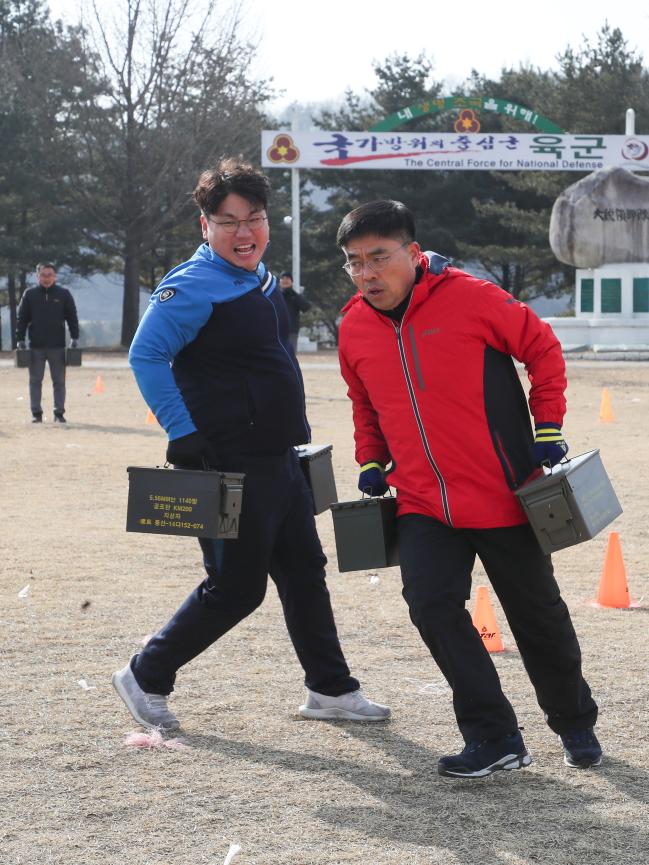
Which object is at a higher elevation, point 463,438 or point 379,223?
point 379,223

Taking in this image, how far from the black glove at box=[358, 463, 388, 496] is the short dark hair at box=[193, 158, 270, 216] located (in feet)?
2.98

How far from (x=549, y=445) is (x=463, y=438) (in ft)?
0.84

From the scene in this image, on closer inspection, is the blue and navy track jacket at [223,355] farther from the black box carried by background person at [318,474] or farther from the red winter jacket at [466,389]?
the red winter jacket at [466,389]

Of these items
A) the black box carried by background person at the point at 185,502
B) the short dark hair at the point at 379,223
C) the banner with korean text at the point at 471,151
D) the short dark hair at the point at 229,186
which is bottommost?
the black box carried by background person at the point at 185,502

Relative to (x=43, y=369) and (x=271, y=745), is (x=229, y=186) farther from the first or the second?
(x=43, y=369)

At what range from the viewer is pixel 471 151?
Answer: 121 ft

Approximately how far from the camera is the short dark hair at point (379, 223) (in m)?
4.01

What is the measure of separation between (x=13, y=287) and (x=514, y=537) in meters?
45.0

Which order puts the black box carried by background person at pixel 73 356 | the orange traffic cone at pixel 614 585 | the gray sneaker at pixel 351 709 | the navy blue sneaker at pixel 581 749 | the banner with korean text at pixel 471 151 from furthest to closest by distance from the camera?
the banner with korean text at pixel 471 151 < the black box carried by background person at pixel 73 356 < the orange traffic cone at pixel 614 585 < the gray sneaker at pixel 351 709 < the navy blue sneaker at pixel 581 749

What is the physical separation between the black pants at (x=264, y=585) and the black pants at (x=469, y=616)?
50 cm

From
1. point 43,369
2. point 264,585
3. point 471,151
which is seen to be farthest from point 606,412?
point 471,151

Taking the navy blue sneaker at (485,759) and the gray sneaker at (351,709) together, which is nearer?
the navy blue sneaker at (485,759)

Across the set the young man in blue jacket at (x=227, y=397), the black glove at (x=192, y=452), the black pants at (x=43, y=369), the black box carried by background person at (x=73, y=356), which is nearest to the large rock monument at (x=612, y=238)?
the black box carried by background person at (x=73, y=356)

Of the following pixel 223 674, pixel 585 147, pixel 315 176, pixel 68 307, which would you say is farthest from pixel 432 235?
pixel 223 674
